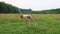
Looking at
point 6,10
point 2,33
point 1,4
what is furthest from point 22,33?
point 1,4

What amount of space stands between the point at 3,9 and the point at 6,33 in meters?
25.6

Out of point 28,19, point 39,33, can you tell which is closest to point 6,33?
point 39,33

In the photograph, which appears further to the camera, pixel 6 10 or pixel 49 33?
pixel 6 10

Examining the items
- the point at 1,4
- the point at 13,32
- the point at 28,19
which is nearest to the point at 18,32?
the point at 13,32

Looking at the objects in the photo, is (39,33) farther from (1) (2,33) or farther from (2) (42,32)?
(1) (2,33)

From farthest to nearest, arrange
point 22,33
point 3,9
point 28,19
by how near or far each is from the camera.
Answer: point 3,9
point 28,19
point 22,33

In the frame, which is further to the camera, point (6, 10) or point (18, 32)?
point (6, 10)

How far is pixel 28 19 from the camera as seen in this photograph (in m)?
12.9

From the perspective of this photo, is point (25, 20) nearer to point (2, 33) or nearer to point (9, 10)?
point (2, 33)

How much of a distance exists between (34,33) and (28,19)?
4030 millimetres

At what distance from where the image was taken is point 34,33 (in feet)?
29.3

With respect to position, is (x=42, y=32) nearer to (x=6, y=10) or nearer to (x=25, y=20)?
(x=25, y=20)

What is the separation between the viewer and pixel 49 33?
906 cm

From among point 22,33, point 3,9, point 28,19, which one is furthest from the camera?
point 3,9
